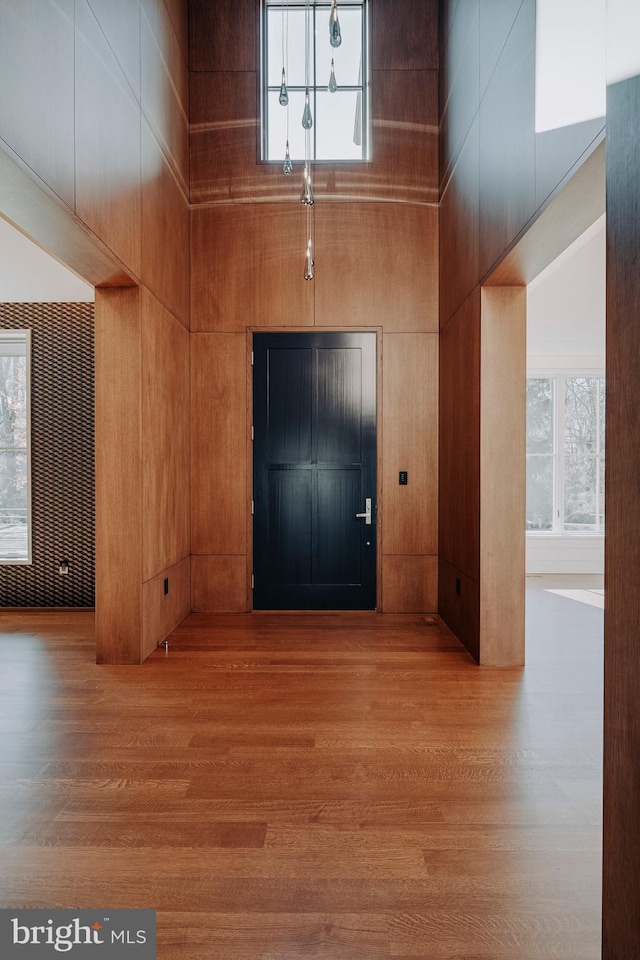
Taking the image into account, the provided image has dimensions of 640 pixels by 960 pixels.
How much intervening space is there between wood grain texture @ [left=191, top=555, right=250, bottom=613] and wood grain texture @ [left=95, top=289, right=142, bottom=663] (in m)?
1.50

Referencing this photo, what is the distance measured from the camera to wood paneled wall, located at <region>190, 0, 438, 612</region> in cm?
548

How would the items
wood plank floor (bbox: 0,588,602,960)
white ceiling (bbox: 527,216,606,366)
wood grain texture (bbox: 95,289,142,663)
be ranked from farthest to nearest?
white ceiling (bbox: 527,216,606,366) < wood grain texture (bbox: 95,289,142,663) < wood plank floor (bbox: 0,588,602,960)

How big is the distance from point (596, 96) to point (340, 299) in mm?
3272

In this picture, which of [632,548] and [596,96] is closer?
[632,548]

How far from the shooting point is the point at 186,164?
539cm

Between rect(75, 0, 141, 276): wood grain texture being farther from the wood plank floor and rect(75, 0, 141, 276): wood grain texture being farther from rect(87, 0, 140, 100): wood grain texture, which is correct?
the wood plank floor

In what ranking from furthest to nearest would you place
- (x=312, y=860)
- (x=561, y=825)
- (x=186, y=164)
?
(x=186, y=164)
(x=561, y=825)
(x=312, y=860)

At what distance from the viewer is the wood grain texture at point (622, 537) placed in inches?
52.7

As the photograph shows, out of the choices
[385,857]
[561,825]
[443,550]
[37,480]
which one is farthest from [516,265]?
[37,480]

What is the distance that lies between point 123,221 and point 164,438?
1604mm

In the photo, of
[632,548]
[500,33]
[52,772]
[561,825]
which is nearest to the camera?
[632,548]

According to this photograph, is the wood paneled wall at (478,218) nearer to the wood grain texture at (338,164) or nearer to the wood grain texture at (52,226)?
the wood grain texture at (338,164)

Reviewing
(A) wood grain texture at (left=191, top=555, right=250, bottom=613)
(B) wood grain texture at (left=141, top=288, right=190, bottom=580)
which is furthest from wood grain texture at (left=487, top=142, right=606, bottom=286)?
(A) wood grain texture at (left=191, top=555, right=250, bottom=613)

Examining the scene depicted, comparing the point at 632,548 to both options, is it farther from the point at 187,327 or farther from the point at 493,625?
the point at 187,327
